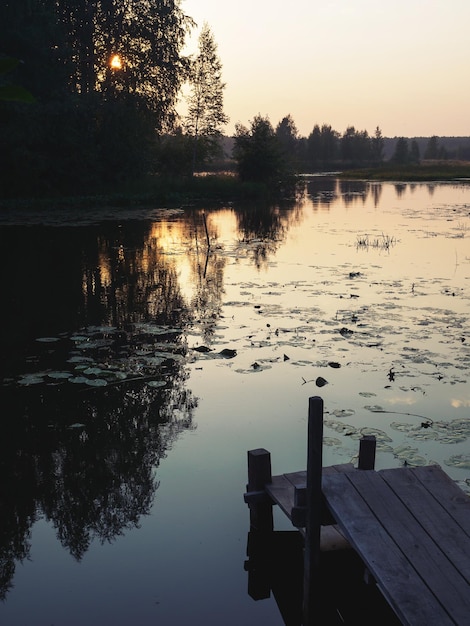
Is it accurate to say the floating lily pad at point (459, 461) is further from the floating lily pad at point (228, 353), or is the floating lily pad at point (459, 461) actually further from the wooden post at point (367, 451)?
the floating lily pad at point (228, 353)

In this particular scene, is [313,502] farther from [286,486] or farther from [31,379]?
[31,379]

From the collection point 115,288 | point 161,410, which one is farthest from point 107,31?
point 161,410

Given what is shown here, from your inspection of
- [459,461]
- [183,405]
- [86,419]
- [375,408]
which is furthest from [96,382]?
[459,461]

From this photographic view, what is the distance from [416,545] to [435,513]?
0.42 meters

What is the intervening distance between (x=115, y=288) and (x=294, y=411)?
318 inches

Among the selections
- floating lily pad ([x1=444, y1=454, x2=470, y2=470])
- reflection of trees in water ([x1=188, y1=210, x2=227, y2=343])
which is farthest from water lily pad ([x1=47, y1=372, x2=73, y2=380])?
floating lily pad ([x1=444, y1=454, x2=470, y2=470])

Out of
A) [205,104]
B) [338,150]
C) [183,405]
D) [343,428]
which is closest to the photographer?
[343,428]

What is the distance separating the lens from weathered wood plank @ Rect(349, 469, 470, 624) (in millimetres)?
3352

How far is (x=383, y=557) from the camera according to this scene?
12.0 feet

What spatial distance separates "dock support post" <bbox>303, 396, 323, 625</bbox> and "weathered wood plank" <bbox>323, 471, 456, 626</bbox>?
149 mm

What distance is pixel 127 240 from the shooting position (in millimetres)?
23172

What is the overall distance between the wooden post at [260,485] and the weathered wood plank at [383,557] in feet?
2.73

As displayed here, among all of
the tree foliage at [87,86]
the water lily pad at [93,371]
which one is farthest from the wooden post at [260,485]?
the tree foliage at [87,86]

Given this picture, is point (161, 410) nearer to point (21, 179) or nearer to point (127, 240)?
point (127, 240)
